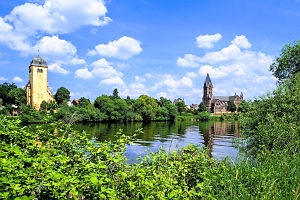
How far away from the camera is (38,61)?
4082 inches

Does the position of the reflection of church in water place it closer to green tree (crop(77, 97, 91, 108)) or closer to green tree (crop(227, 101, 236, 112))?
green tree (crop(77, 97, 91, 108))

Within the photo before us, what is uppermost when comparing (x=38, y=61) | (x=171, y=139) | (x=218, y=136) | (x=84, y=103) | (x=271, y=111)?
(x=38, y=61)

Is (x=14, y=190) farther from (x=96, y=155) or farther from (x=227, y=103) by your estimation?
(x=227, y=103)

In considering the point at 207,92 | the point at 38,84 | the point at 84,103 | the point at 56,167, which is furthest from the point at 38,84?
the point at 56,167

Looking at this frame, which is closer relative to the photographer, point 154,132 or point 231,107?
point 154,132

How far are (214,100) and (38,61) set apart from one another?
9503cm

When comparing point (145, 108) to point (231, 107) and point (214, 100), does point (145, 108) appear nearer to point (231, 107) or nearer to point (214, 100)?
point (231, 107)

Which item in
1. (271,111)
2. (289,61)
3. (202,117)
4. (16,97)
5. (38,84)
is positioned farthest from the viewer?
(202,117)

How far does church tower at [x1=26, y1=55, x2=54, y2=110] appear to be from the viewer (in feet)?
324

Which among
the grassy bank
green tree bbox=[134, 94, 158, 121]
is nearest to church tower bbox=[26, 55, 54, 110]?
green tree bbox=[134, 94, 158, 121]

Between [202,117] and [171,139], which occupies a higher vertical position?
[202,117]

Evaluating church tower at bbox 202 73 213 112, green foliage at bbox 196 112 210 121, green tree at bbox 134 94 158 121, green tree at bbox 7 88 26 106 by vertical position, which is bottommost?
green foliage at bbox 196 112 210 121

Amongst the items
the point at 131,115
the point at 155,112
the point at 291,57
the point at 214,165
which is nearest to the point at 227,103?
the point at 155,112

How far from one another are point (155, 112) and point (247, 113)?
76665 mm
